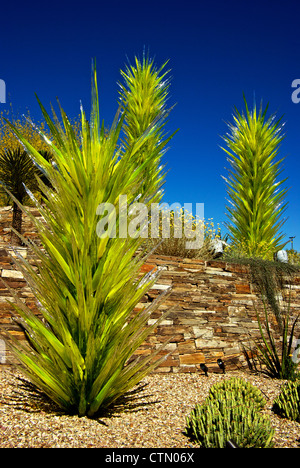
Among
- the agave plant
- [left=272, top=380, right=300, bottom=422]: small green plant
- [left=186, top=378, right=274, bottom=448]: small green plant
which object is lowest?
[left=272, top=380, right=300, bottom=422]: small green plant

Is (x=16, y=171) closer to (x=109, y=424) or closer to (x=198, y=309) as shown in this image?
(x=198, y=309)

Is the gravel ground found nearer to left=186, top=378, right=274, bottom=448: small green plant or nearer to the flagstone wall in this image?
left=186, top=378, right=274, bottom=448: small green plant

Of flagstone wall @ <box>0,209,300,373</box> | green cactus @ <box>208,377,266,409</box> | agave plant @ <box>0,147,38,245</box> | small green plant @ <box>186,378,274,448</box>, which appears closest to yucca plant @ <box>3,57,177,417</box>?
small green plant @ <box>186,378,274,448</box>

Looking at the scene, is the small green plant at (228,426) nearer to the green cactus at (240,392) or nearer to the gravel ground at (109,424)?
the gravel ground at (109,424)

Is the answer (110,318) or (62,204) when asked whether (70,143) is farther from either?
(110,318)

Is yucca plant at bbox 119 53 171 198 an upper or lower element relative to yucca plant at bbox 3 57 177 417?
upper

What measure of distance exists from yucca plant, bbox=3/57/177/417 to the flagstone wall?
1738mm

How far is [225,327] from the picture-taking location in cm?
520

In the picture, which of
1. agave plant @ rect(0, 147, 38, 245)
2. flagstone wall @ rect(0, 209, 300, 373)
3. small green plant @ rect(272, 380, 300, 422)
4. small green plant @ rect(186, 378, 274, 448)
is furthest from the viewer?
agave plant @ rect(0, 147, 38, 245)

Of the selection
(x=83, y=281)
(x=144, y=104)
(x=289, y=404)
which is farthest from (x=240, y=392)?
(x=144, y=104)

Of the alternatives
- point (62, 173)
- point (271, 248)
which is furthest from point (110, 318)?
point (271, 248)

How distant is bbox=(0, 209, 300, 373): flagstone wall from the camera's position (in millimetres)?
4484

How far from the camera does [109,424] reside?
2.45 metres

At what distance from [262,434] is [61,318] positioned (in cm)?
177
